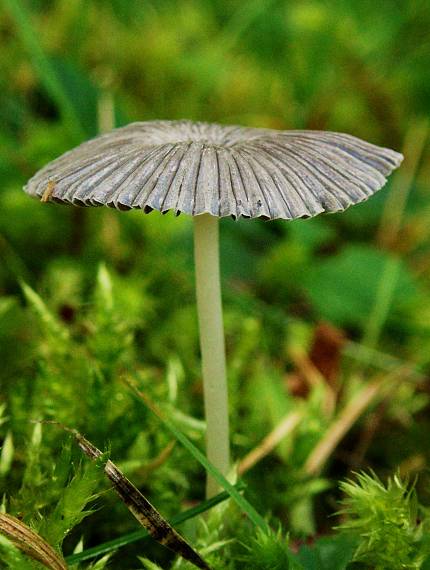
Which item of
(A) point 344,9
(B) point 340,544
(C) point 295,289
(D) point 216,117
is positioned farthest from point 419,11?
(B) point 340,544

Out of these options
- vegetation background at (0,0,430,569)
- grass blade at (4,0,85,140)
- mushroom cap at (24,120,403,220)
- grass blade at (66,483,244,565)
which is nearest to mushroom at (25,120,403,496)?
mushroom cap at (24,120,403,220)

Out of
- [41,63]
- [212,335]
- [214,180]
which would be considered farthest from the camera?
[41,63]

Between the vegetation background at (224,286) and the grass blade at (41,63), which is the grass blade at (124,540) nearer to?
the vegetation background at (224,286)

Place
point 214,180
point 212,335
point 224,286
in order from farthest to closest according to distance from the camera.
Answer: point 224,286
point 212,335
point 214,180

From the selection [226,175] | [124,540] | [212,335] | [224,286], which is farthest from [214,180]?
[224,286]

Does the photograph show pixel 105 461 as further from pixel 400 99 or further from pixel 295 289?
pixel 400 99

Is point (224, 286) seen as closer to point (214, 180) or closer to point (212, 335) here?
point (212, 335)

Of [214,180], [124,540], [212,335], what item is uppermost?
[214,180]
